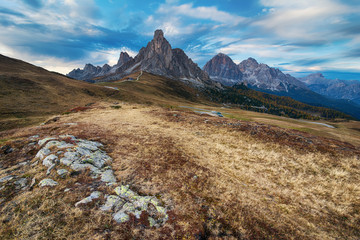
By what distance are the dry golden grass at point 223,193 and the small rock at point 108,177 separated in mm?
553

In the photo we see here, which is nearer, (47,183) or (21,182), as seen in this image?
(47,183)

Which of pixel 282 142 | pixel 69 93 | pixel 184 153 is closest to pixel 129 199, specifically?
pixel 184 153

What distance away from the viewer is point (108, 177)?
1016 centimetres

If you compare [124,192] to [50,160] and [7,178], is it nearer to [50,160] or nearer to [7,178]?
[50,160]

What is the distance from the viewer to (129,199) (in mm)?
8156

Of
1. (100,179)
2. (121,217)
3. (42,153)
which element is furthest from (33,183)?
(121,217)

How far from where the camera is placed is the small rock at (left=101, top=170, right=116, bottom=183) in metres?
9.80

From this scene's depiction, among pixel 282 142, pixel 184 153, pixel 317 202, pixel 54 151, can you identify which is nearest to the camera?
pixel 317 202

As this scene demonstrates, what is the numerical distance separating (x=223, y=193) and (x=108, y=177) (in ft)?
27.4

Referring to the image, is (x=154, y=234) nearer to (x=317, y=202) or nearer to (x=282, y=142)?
(x=317, y=202)

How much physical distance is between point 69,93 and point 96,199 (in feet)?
269

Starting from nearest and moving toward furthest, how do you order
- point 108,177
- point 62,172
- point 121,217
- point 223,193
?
1. point 121,217
2. point 62,172
3. point 223,193
4. point 108,177

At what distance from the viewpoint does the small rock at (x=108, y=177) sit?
32.1 feet

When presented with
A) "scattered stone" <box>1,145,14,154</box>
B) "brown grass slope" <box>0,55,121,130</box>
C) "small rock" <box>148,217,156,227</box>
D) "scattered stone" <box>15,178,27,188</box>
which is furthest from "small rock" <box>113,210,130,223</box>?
"brown grass slope" <box>0,55,121,130</box>
